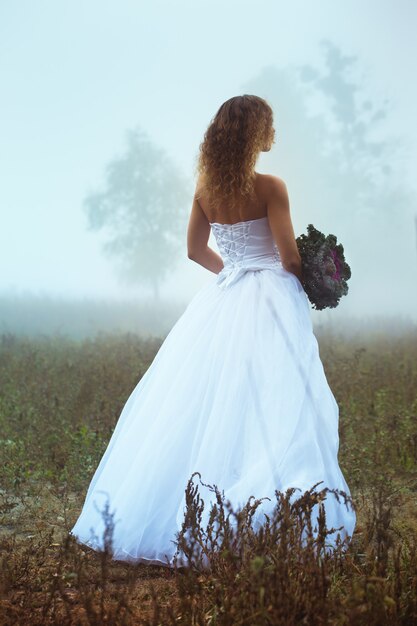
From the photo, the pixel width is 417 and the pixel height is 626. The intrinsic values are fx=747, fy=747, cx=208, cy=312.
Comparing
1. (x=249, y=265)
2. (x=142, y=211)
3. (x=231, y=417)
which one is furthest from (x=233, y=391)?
(x=142, y=211)

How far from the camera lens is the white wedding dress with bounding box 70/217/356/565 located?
396cm

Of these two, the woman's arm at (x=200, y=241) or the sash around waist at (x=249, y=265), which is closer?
the sash around waist at (x=249, y=265)

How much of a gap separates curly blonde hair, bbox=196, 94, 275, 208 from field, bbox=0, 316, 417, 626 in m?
1.82

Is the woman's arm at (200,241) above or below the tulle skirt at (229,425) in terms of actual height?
above

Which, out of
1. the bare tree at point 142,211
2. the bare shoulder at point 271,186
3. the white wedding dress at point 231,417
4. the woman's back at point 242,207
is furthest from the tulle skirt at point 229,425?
the bare tree at point 142,211

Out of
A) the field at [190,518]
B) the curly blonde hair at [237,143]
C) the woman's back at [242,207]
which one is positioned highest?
the curly blonde hair at [237,143]

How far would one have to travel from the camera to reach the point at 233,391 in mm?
4113

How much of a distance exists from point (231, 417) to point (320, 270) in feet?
3.45

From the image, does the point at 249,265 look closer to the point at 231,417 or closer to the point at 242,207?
the point at 242,207

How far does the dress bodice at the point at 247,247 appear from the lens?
4.45m

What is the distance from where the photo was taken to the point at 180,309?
2452 centimetres

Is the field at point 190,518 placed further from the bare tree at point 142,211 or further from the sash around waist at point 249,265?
the bare tree at point 142,211

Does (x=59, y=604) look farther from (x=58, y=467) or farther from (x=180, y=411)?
(x=58, y=467)

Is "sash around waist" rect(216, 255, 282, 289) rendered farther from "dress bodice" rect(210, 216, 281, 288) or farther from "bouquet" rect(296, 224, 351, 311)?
"bouquet" rect(296, 224, 351, 311)
